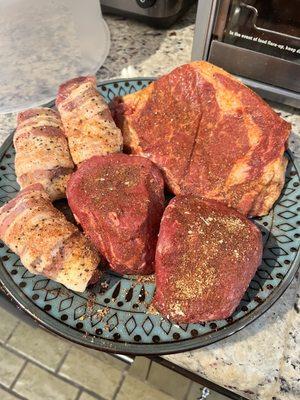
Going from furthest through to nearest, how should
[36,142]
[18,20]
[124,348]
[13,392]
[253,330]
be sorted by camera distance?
[13,392]
[18,20]
[36,142]
[253,330]
[124,348]

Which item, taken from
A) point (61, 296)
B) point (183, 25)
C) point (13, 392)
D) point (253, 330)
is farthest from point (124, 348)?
point (183, 25)

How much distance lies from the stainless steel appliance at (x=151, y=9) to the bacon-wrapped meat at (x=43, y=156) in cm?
71

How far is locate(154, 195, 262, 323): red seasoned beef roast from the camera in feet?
2.61

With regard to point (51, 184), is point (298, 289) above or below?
below

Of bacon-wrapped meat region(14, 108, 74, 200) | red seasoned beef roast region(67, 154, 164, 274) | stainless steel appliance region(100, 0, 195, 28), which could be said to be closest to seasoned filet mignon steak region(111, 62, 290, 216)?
red seasoned beef roast region(67, 154, 164, 274)

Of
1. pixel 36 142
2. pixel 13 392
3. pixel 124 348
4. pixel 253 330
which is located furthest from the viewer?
pixel 13 392

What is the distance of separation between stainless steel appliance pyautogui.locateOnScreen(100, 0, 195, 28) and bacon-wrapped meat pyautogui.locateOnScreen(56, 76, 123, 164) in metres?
0.60

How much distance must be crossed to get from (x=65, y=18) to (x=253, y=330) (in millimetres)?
1059

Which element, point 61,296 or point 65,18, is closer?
point 61,296

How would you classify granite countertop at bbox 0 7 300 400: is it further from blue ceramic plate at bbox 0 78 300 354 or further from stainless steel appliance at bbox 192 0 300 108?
stainless steel appliance at bbox 192 0 300 108

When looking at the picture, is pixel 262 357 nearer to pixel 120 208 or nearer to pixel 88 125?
pixel 120 208

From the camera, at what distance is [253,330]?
90 centimetres

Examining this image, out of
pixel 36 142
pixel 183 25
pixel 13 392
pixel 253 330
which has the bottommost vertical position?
pixel 13 392

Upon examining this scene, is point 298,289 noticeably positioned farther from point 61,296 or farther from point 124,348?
point 61,296
